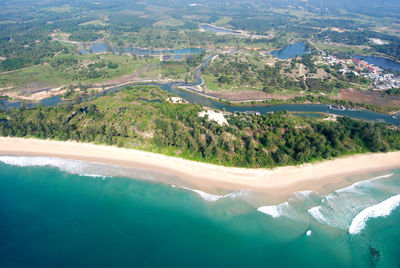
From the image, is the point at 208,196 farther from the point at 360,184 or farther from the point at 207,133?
the point at 360,184

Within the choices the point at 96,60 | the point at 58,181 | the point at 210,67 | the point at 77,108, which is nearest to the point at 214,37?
the point at 210,67

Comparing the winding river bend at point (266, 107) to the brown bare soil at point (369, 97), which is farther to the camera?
the brown bare soil at point (369, 97)

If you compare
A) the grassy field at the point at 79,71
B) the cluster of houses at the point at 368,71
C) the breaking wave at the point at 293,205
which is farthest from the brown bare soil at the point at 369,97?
the grassy field at the point at 79,71

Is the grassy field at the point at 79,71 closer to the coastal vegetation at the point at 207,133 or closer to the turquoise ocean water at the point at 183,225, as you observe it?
the coastal vegetation at the point at 207,133

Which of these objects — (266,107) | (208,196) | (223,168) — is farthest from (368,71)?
(208,196)

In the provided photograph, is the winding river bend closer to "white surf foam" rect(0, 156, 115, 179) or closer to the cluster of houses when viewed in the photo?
the cluster of houses

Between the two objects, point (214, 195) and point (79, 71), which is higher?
point (79, 71)
